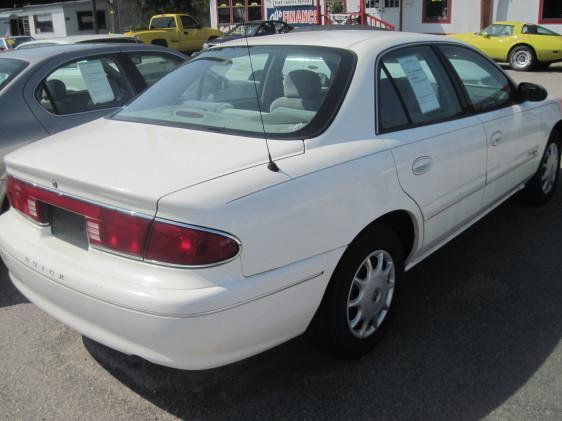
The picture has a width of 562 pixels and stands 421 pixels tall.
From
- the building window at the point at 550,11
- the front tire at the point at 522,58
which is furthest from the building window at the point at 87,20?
the front tire at the point at 522,58

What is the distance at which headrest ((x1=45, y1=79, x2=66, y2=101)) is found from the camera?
4.74 meters

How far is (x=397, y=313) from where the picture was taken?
3463 mm

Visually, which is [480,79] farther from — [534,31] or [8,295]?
[534,31]

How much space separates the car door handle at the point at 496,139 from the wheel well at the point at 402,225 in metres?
1.02

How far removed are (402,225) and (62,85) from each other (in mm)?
3172

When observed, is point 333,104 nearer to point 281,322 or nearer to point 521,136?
point 281,322

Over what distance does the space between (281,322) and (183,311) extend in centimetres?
46

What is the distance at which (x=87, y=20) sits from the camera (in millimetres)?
45375

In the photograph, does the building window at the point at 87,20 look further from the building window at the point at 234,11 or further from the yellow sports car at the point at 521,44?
the yellow sports car at the point at 521,44

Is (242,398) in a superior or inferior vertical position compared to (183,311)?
inferior

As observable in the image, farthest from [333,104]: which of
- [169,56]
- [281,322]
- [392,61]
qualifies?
[169,56]

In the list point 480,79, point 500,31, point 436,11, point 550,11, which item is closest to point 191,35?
point 436,11

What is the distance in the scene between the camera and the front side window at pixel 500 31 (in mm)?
17578

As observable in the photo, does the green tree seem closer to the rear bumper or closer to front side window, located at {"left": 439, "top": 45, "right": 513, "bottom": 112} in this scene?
front side window, located at {"left": 439, "top": 45, "right": 513, "bottom": 112}
